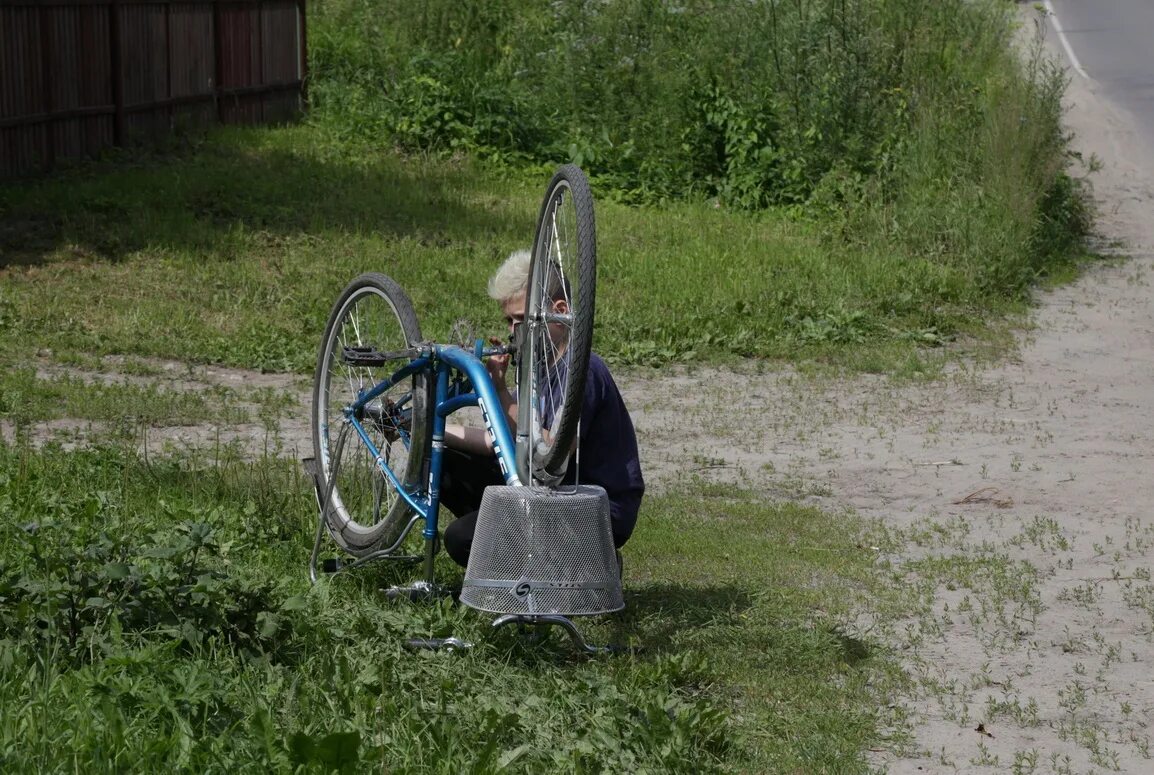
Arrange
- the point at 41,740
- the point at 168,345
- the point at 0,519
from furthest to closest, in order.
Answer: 1. the point at 168,345
2. the point at 0,519
3. the point at 41,740

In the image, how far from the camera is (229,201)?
545 inches

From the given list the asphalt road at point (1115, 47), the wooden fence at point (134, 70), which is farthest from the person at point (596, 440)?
the asphalt road at point (1115, 47)

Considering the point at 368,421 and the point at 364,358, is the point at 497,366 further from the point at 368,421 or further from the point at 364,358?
the point at 368,421

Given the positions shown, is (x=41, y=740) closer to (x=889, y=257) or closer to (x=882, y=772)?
(x=882, y=772)

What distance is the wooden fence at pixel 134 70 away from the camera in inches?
585

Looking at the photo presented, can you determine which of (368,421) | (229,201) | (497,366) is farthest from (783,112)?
(497,366)

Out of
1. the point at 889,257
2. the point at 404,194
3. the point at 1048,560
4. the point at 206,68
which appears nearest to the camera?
the point at 1048,560

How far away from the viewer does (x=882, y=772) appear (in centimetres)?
437

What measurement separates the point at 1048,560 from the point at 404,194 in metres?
9.39

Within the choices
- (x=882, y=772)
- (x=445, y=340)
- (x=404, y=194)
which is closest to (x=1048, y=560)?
(x=882, y=772)

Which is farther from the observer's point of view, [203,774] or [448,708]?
[448,708]

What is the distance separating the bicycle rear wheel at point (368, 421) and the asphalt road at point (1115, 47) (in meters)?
17.2

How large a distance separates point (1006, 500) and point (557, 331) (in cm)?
377

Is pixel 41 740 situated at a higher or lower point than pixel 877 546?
higher
